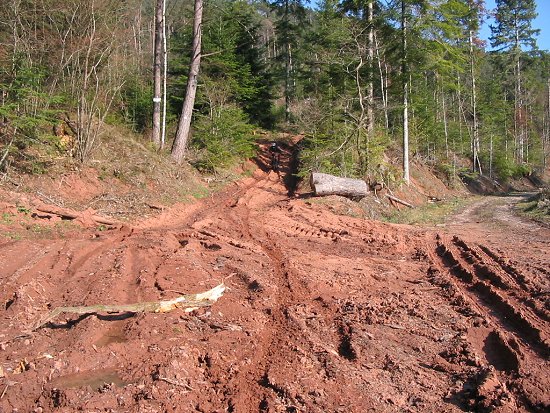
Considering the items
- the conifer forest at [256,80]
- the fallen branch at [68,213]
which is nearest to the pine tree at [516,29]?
the conifer forest at [256,80]

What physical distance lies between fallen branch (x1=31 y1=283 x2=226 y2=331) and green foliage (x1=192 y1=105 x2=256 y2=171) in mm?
12783

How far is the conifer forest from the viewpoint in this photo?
12.0m

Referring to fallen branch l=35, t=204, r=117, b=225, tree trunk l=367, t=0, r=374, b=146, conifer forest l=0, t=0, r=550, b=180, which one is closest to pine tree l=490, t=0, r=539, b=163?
conifer forest l=0, t=0, r=550, b=180

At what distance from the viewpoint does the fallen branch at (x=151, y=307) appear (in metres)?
5.14

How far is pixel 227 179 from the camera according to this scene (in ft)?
61.2

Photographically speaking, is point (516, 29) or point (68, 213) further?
point (516, 29)

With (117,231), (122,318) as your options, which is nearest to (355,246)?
(117,231)

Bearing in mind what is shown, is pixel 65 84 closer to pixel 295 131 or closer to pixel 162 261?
pixel 162 261

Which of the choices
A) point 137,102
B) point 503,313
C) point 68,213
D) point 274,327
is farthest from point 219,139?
point 503,313

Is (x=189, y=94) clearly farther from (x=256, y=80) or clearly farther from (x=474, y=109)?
(x=474, y=109)

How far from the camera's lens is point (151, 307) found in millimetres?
5434

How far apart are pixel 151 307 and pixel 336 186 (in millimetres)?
10066

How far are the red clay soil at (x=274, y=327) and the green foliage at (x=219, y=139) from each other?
8.83 metres

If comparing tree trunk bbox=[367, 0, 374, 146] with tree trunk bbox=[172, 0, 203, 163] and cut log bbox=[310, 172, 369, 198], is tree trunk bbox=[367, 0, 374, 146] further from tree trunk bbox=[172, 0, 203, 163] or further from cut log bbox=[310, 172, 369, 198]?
tree trunk bbox=[172, 0, 203, 163]
